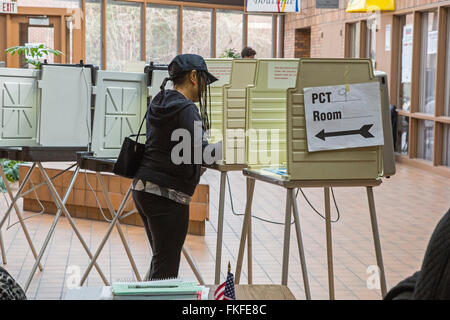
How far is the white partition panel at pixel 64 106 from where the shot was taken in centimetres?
459

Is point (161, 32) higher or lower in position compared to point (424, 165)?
higher

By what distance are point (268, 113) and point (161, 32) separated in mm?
15514

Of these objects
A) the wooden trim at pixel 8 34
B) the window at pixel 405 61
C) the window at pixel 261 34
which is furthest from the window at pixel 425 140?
the window at pixel 261 34

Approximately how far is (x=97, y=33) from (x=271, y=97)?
47.8ft

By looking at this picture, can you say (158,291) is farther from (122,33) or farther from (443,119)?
(122,33)

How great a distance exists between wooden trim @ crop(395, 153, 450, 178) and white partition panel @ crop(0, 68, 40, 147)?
7595 millimetres

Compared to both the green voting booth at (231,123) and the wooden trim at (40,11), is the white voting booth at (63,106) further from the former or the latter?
the wooden trim at (40,11)

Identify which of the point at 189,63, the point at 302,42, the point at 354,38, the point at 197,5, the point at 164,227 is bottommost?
the point at 164,227

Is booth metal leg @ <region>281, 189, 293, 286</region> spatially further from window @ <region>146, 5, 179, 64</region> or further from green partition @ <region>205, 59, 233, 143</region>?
window @ <region>146, 5, 179, 64</region>

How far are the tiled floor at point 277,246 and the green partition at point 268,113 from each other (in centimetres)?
125

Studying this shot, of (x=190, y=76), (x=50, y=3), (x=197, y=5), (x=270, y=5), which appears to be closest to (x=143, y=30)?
(x=197, y=5)

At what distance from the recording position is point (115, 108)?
4441mm

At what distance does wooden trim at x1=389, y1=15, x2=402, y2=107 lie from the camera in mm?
13336
